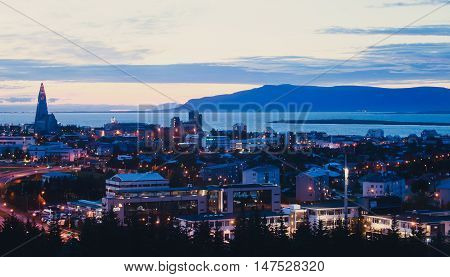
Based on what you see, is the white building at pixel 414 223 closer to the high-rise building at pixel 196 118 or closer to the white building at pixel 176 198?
the white building at pixel 176 198

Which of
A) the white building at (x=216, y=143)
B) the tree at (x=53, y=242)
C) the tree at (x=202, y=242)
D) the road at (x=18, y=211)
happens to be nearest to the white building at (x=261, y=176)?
the road at (x=18, y=211)

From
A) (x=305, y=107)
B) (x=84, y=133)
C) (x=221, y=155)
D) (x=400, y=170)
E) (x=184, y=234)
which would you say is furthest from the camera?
(x=84, y=133)

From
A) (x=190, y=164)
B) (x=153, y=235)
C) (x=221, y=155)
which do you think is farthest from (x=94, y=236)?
(x=221, y=155)

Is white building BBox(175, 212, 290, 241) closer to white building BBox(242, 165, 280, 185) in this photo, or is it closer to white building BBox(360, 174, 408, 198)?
white building BBox(360, 174, 408, 198)

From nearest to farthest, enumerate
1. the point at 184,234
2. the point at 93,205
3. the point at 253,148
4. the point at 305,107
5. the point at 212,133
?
the point at 184,234 < the point at 93,205 < the point at 253,148 < the point at 212,133 < the point at 305,107

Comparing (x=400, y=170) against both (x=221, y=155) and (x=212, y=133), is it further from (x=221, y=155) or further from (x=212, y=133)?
(x=212, y=133)

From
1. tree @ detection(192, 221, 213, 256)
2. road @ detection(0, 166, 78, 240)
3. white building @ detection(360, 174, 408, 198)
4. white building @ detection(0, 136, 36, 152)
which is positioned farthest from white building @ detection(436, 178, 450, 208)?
white building @ detection(0, 136, 36, 152)

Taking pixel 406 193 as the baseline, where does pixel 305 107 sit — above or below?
above

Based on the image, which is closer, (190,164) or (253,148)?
(190,164)
